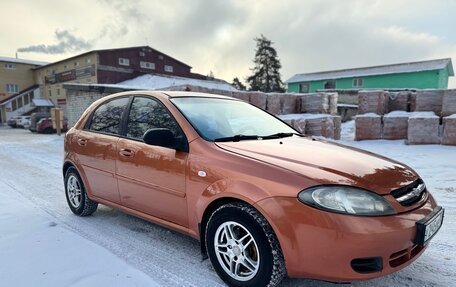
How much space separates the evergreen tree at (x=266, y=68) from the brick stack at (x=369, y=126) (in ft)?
121

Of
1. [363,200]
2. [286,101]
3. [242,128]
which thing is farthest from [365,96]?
[363,200]

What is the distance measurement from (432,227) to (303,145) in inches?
45.8

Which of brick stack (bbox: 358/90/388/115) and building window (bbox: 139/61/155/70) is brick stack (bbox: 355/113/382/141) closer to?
brick stack (bbox: 358/90/388/115)

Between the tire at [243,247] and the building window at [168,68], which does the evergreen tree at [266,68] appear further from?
the tire at [243,247]

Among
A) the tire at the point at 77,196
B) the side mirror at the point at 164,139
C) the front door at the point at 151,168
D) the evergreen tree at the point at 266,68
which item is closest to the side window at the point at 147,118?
the front door at the point at 151,168

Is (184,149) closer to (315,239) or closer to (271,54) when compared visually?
(315,239)

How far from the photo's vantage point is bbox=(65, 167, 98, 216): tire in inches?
164

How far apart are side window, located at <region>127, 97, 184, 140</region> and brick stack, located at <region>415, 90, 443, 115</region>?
11207 mm

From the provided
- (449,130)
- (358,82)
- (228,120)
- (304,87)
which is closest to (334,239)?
(228,120)

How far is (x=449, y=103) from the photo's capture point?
34.8ft

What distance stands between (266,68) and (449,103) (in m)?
39.3

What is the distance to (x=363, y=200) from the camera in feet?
7.03

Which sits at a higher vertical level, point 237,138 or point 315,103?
point 315,103

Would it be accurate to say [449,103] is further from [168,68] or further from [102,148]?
[168,68]
